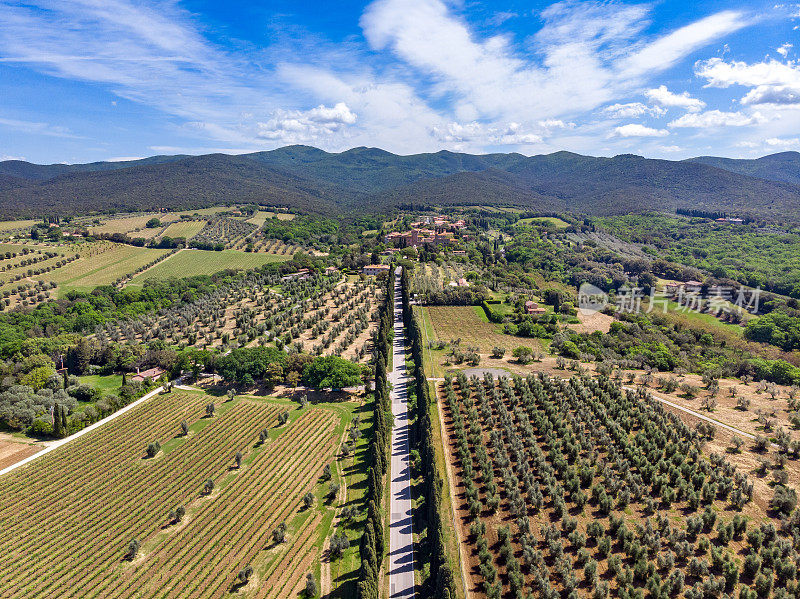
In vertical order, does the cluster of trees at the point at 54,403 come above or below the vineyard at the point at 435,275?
below

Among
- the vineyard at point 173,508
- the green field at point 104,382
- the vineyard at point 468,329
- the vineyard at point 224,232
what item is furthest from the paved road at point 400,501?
the vineyard at point 224,232

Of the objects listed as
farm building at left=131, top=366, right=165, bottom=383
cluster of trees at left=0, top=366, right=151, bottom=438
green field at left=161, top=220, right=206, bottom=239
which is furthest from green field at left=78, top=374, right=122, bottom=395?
green field at left=161, top=220, right=206, bottom=239

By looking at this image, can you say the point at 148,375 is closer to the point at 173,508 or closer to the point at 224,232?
the point at 173,508

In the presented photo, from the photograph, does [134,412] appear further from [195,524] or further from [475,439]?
[475,439]

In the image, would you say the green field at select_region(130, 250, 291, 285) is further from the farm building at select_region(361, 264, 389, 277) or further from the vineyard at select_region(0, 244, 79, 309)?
the farm building at select_region(361, 264, 389, 277)

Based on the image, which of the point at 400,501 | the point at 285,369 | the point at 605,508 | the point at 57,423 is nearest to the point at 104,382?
the point at 57,423

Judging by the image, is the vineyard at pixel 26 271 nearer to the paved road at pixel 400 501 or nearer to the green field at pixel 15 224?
the green field at pixel 15 224

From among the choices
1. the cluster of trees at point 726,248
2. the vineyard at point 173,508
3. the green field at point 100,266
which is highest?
the cluster of trees at point 726,248
